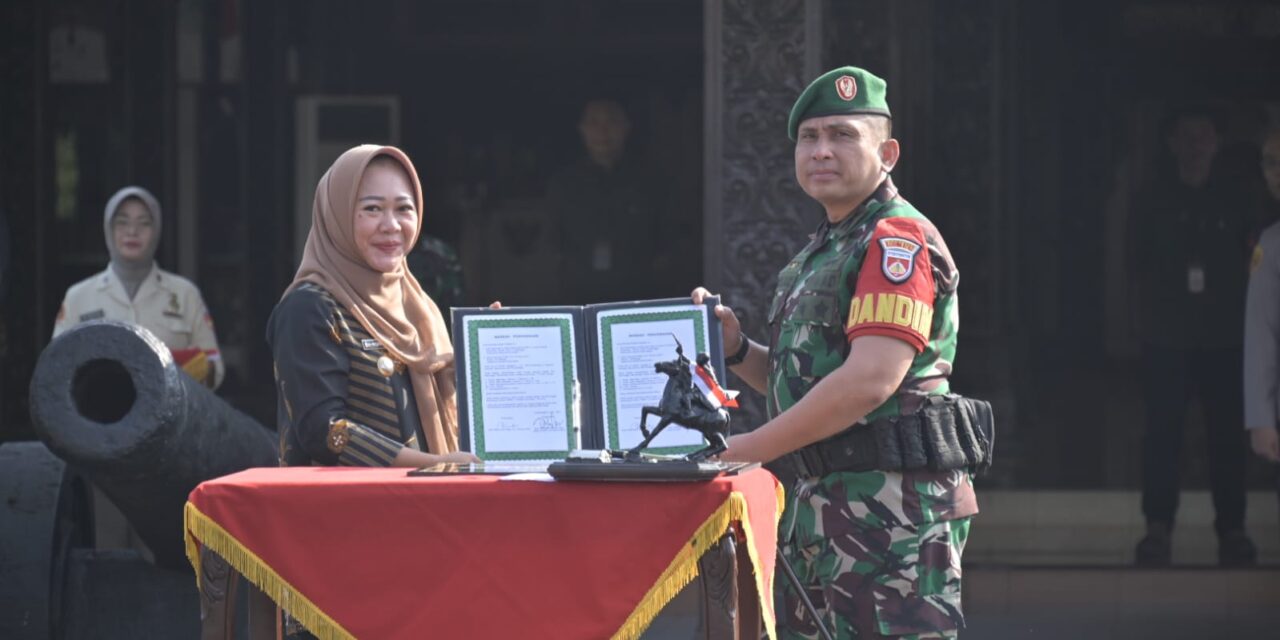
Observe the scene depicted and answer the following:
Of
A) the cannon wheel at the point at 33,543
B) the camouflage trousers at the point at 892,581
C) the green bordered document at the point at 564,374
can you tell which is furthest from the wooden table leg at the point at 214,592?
the cannon wheel at the point at 33,543

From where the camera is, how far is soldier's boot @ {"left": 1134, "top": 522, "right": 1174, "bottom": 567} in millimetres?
9141

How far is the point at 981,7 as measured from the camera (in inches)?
412

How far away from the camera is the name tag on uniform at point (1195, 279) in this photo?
9.72 meters

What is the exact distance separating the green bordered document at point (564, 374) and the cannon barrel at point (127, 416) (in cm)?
158

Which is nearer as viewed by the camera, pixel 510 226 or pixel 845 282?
pixel 845 282

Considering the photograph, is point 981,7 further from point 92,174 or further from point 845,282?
point 845,282

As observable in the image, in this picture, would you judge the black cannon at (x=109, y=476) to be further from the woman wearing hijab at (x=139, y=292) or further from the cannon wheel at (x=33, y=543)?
the woman wearing hijab at (x=139, y=292)

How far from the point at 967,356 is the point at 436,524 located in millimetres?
6707

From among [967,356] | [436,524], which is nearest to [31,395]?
[436,524]

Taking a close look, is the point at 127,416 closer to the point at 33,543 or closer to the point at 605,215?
the point at 33,543

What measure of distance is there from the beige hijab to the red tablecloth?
65 cm

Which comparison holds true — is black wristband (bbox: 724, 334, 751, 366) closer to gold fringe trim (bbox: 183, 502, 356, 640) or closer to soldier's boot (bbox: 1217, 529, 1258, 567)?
gold fringe trim (bbox: 183, 502, 356, 640)

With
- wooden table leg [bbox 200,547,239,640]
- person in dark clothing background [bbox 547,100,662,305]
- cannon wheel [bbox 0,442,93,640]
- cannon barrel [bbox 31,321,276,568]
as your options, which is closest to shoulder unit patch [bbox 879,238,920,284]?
wooden table leg [bbox 200,547,239,640]

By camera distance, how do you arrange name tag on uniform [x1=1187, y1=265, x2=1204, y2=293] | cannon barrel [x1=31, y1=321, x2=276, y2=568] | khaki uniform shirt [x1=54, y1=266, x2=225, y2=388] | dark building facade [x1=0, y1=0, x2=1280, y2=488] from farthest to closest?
dark building facade [x1=0, y1=0, x2=1280, y2=488] < name tag on uniform [x1=1187, y1=265, x2=1204, y2=293] < khaki uniform shirt [x1=54, y1=266, x2=225, y2=388] < cannon barrel [x1=31, y1=321, x2=276, y2=568]
